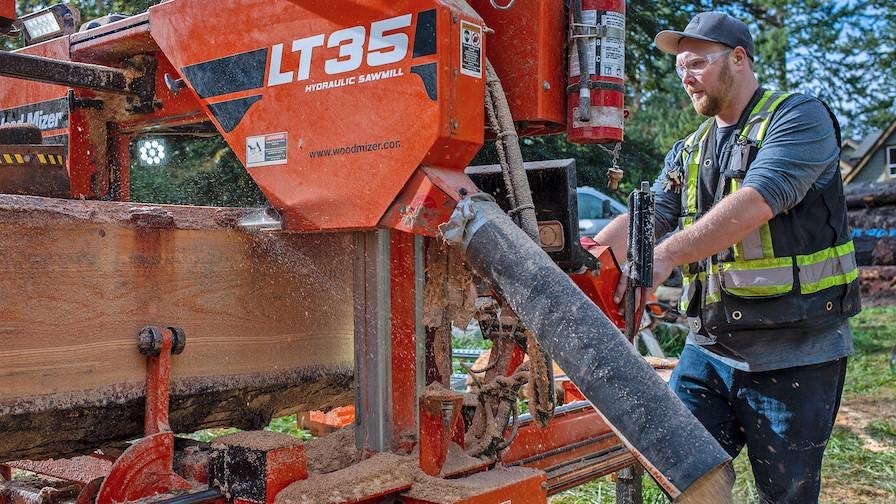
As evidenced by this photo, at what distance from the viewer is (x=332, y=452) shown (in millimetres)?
2727

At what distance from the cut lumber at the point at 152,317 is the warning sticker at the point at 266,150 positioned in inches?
8.2

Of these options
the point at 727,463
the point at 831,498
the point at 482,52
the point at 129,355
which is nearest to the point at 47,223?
the point at 129,355

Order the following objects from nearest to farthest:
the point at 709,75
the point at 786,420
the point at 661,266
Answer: the point at 661,266 < the point at 786,420 < the point at 709,75

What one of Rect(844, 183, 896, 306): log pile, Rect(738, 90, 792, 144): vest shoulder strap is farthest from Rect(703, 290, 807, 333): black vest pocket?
Rect(844, 183, 896, 306): log pile

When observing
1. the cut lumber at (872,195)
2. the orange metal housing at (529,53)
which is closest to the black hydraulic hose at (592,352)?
the orange metal housing at (529,53)

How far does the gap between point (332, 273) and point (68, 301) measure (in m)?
0.84

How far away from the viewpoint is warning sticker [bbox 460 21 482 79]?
2.43 meters

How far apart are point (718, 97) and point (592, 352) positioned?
1.47 meters

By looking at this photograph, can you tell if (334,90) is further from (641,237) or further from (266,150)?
(641,237)

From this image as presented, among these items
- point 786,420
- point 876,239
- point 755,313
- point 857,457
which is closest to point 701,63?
point 755,313

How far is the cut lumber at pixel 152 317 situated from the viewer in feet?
7.66

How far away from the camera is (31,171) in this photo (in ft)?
9.85

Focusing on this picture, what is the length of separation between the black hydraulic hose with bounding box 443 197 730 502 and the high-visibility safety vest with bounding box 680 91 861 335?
1.06 m

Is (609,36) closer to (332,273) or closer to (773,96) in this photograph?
(773,96)
